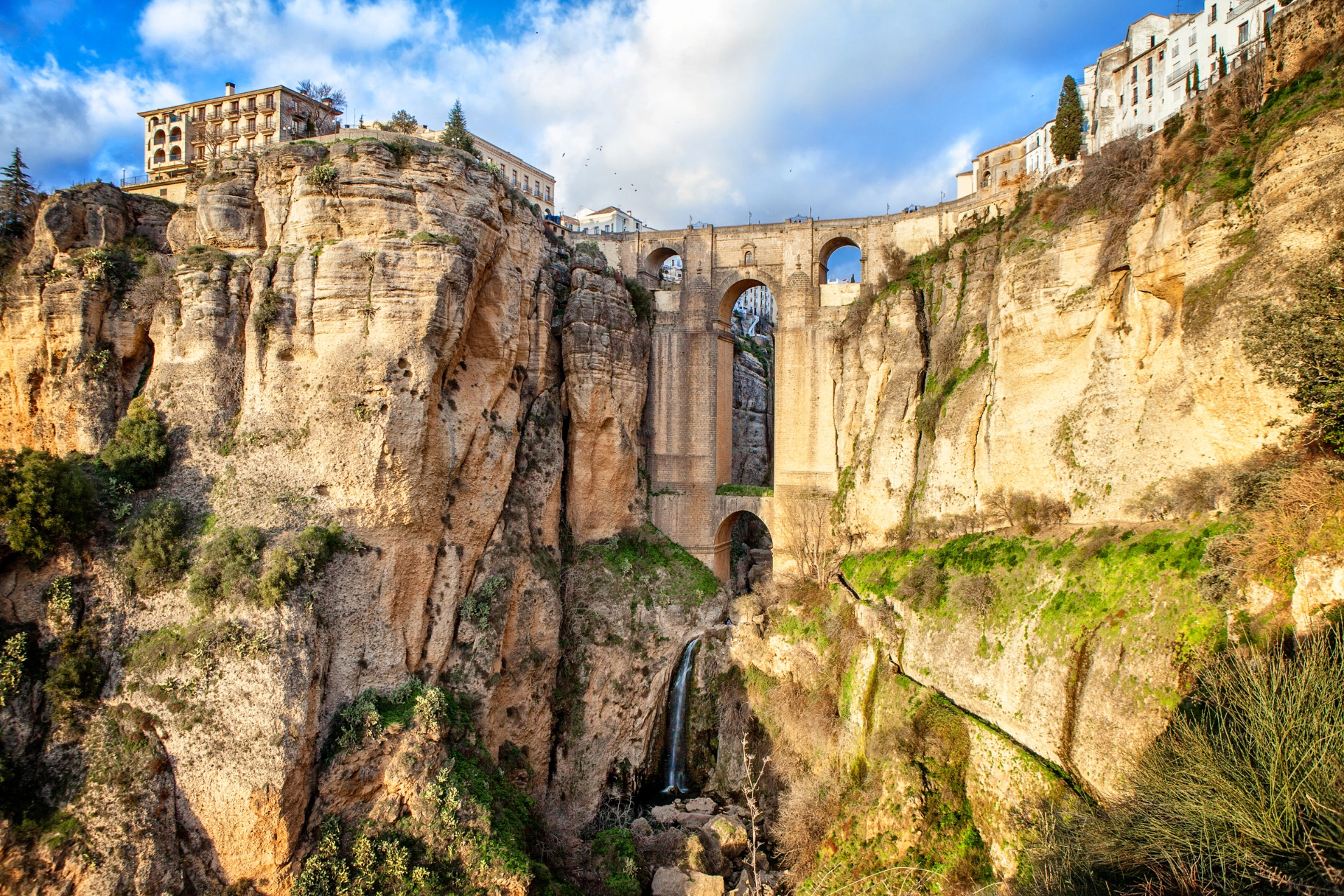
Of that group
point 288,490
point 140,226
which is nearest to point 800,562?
point 288,490

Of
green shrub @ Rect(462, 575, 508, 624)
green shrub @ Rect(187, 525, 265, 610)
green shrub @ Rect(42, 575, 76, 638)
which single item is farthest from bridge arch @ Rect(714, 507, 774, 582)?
green shrub @ Rect(42, 575, 76, 638)

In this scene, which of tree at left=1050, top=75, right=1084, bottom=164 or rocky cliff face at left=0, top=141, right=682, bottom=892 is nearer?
rocky cliff face at left=0, top=141, right=682, bottom=892

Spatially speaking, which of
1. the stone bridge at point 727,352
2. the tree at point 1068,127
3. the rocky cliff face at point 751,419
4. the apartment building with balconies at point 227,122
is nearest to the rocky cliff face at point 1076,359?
the stone bridge at point 727,352

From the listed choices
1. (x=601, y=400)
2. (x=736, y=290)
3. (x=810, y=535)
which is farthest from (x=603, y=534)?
(x=736, y=290)

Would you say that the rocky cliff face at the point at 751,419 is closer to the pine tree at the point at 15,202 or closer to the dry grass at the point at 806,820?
the dry grass at the point at 806,820

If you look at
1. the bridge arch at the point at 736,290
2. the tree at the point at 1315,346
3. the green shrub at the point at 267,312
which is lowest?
the tree at the point at 1315,346

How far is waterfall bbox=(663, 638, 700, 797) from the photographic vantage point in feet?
73.7

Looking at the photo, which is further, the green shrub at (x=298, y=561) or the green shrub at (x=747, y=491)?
the green shrub at (x=747, y=491)

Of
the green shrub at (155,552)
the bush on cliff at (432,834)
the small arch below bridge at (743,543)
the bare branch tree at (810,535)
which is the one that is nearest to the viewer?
the bush on cliff at (432,834)

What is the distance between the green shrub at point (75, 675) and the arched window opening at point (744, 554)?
58.2 ft

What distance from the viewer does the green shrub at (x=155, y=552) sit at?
1479cm

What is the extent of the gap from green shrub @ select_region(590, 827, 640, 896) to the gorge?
8cm

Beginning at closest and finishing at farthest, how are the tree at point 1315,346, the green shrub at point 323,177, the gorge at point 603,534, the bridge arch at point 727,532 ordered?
1. the tree at point 1315,346
2. the gorge at point 603,534
3. the green shrub at point 323,177
4. the bridge arch at point 727,532

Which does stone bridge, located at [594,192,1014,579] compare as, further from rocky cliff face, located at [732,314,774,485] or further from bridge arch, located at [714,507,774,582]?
rocky cliff face, located at [732,314,774,485]
